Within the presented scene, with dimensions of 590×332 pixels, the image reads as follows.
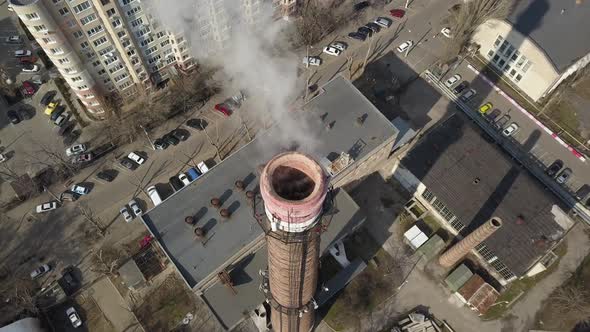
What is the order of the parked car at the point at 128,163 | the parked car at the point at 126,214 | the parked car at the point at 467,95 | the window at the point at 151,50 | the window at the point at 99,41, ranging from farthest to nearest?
the parked car at the point at 467,95
the window at the point at 151,50
the parked car at the point at 128,163
the parked car at the point at 126,214
the window at the point at 99,41

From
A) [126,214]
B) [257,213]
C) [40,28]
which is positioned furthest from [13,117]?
[257,213]

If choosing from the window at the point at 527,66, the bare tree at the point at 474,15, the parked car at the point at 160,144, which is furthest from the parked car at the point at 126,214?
the window at the point at 527,66

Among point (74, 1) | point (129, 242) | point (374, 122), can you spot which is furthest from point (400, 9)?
point (129, 242)

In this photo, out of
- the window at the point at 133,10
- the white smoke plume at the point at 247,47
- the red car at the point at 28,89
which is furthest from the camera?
the red car at the point at 28,89

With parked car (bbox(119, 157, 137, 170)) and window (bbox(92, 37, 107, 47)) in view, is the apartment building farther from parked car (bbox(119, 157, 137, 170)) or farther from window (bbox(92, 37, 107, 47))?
parked car (bbox(119, 157, 137, 170))

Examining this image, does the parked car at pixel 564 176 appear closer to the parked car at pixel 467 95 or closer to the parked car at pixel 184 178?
the parked car at pixel 467 95

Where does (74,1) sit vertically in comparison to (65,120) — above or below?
above

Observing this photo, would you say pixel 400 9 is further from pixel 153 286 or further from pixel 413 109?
pixel 153 286
